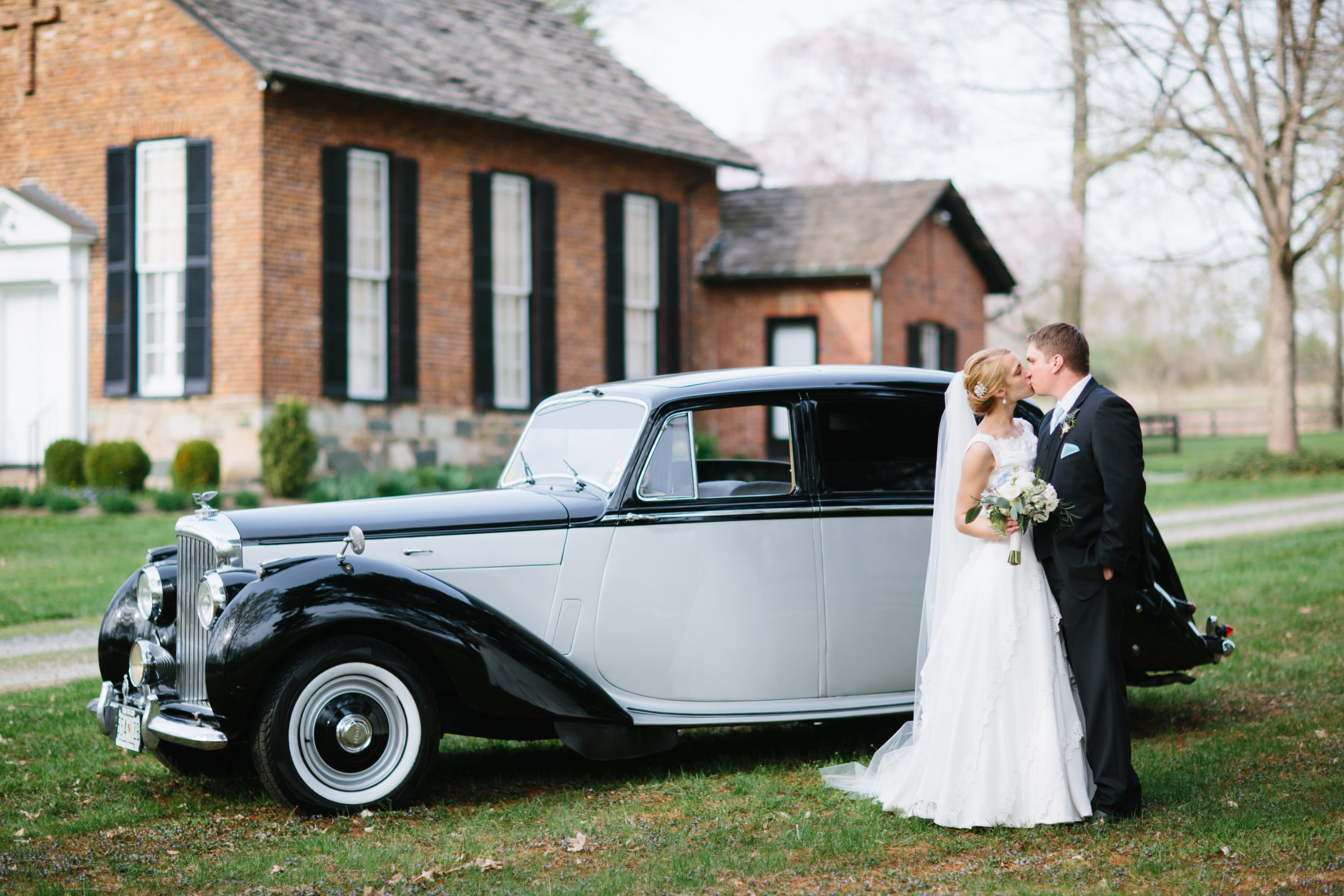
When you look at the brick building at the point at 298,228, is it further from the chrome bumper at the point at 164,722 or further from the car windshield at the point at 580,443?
the chrome bumper at the point at 164,722

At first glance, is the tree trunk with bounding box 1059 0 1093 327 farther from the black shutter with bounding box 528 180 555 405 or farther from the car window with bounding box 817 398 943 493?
the car window with bounding box 817 398 943 493

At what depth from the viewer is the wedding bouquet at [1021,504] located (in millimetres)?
5027

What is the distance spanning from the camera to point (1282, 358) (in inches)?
1009

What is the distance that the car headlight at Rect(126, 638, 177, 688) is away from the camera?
17.8 feet

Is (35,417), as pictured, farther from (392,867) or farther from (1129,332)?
(1129,332)

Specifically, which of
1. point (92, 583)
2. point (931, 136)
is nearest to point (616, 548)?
point (92, 583)

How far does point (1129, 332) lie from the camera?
7044 cm

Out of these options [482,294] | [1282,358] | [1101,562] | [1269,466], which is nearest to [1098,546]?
[1101,562]

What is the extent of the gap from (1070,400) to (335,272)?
1397cm

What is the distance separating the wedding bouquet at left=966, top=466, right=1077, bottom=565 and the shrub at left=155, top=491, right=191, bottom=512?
1297cm

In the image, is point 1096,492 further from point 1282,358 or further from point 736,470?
point 1282,358

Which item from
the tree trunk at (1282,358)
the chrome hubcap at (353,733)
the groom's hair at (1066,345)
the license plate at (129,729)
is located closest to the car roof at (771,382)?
the groom's hair at (1066,345)

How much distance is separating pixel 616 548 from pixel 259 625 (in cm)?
157

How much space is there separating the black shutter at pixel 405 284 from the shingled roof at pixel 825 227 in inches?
243
